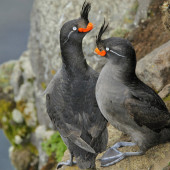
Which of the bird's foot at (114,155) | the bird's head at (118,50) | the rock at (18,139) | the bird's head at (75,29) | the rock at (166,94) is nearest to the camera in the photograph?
the bird's head at (118,50)

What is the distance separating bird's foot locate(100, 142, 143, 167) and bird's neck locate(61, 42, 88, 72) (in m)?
1.79

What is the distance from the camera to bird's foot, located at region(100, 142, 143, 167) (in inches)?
231

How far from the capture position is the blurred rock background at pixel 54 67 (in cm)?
793

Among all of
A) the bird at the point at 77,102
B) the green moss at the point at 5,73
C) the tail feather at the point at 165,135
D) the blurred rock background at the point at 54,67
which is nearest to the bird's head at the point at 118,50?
the bird at the point at 77,102

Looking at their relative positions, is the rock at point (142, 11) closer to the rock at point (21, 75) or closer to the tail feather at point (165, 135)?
the tail feather at point (165, 135)

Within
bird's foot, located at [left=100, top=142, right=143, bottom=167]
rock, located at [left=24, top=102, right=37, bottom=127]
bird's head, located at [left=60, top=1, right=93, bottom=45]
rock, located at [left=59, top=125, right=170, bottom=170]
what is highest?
bird's head, located at [left=60, top=1, right=93, bottom=45]

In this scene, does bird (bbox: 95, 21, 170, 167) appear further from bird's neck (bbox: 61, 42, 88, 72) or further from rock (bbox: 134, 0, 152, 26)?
rock (bbox: 134, 0, 152, 26)

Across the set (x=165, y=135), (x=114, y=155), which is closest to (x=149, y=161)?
(x=165, y=135)

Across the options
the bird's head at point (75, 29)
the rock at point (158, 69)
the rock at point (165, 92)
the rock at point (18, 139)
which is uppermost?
the bird's head at point (75, 29)

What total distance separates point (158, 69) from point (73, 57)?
9.99 ft

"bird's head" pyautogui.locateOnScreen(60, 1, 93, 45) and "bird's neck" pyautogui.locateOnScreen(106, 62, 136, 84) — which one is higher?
"bird's head" pyautogui.locateOnScreen(60, 1, 93, 45)

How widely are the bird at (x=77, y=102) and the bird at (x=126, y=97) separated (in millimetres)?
523

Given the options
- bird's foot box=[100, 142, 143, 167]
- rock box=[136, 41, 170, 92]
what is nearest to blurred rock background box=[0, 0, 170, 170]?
rock box=[136, 41, 170, 92]

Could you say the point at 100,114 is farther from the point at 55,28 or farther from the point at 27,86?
the point at 27,86
